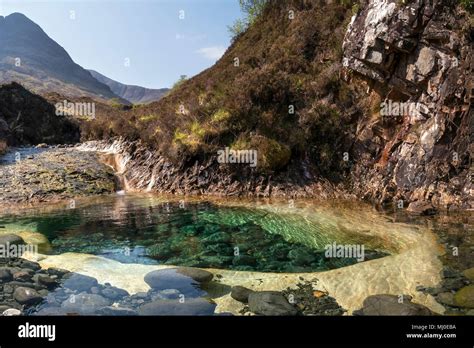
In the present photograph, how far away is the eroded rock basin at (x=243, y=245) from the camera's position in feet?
27.1

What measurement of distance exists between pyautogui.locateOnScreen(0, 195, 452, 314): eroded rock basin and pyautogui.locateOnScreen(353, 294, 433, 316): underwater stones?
222 mm

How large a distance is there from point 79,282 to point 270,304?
443 cm

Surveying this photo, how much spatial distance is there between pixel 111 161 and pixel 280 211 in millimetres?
16687

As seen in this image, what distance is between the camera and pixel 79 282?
327 inches

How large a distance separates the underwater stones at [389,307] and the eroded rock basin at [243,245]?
0.73ft

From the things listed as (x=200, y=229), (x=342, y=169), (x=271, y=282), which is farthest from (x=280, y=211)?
(x=271, y=282)

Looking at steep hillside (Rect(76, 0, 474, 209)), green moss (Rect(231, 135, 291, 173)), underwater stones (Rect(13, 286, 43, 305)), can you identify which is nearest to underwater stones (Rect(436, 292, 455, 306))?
steep hillside (Rect(76, 0, 474, 209))

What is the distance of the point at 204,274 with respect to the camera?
8727 millimetres

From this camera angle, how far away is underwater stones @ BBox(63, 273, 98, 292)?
26.3ft

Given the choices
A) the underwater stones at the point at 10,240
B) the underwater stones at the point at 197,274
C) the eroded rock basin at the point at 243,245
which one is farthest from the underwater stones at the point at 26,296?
the underwater stones at the point at 10,240

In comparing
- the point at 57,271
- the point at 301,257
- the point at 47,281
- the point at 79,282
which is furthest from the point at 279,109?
the point at 47,281

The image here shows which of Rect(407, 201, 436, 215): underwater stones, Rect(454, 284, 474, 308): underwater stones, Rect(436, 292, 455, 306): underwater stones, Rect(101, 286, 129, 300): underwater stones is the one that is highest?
Rect(407, 201, 436, 215): underwater stones

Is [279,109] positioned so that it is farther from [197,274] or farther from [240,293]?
[240,293]

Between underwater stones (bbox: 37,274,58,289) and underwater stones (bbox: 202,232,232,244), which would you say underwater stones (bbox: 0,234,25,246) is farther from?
underwater stones (bbox: 202,232,232,244)
